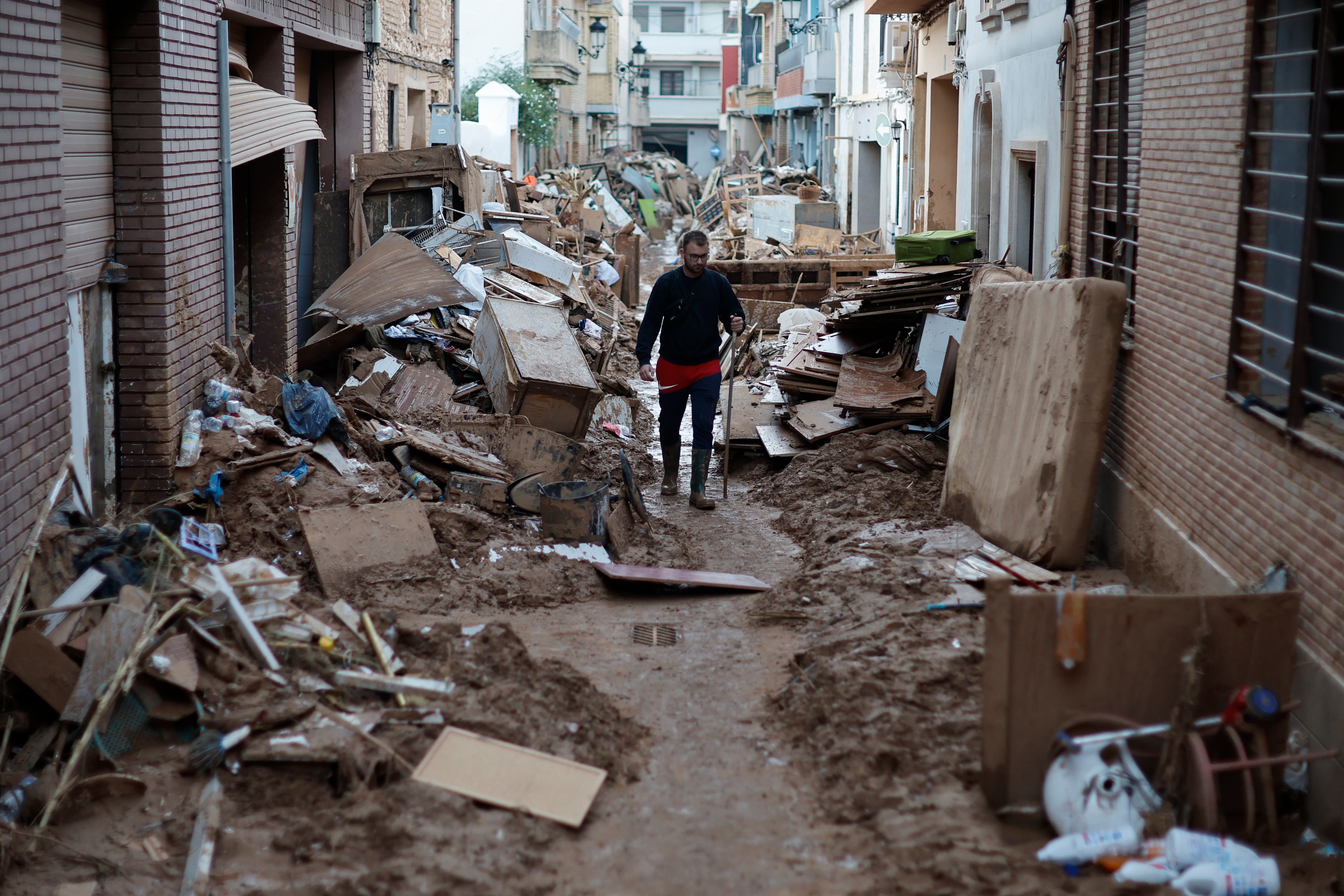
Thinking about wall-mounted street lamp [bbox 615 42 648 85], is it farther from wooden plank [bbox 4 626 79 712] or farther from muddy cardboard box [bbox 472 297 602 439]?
wooden plank [bbox 4 626 79 712]

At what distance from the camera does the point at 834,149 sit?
3200 centimetres

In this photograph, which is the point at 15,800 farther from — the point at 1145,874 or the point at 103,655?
the point at 1145,874

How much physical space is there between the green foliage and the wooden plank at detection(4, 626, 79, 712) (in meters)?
33.0

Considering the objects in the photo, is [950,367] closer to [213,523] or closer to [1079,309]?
[1079,309]

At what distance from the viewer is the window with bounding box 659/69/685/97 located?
242ft

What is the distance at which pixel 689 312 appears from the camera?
859 cm

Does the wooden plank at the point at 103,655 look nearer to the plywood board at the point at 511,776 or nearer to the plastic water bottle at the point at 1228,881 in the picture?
the plywood board at the point at 511,776

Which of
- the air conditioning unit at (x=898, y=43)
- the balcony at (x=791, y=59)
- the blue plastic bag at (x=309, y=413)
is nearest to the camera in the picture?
the blue plastic bag at (x=309, y=413)

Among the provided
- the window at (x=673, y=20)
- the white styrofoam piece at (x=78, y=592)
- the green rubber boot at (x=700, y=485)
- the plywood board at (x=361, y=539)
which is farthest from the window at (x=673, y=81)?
the white styrofoam piece at (x=78, y=592)

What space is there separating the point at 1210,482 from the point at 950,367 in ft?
11.8

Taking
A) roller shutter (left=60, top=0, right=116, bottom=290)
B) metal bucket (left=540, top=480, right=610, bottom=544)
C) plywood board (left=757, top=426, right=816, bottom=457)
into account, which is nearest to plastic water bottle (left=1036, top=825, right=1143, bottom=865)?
metal bucket (left=540, top=480, right=610, bottom=544)

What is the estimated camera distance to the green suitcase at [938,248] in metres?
9.94

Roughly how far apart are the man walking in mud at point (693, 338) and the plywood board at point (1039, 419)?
1.96 m

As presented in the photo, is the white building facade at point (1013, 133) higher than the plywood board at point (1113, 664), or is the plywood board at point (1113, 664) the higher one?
the white building facade at point (1013, 133)
